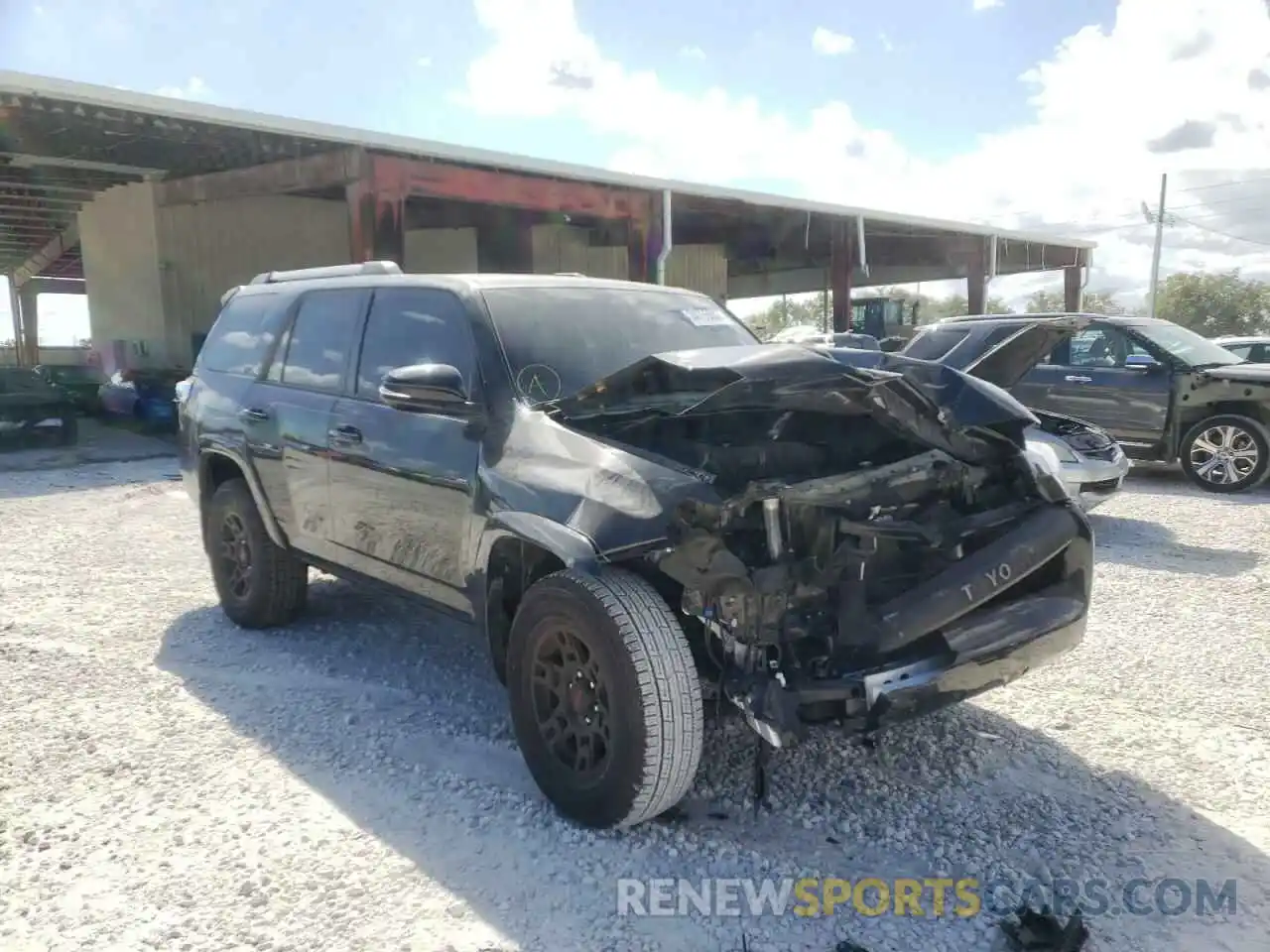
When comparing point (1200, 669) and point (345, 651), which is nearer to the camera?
point (1200, 669)

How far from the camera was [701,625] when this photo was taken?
321 centimetres

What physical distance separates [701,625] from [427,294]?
1.87 metres

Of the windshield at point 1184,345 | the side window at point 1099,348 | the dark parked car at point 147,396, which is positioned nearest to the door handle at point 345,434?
the side window at point 1099,348

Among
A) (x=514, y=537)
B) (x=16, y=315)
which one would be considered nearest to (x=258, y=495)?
(x=514, y=537)

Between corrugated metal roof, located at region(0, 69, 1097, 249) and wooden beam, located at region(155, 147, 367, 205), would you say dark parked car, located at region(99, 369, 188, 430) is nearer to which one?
wooden beam, located at region(155, 147, 367, 205)

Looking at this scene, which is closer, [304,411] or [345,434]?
[345,434]

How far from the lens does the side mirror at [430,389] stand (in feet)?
11.2

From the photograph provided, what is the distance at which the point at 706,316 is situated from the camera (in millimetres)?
4555

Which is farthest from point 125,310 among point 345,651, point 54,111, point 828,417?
point 828,417

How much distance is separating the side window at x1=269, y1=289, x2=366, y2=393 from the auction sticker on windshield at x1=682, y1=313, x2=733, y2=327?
1.49m

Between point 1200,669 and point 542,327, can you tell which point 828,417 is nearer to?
point 542,327

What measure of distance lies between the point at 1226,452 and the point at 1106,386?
118cm

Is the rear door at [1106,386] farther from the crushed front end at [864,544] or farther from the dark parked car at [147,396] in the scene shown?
the dark parked car at [147,396]

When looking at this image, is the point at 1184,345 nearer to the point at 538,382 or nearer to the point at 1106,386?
the point at 1106,386
